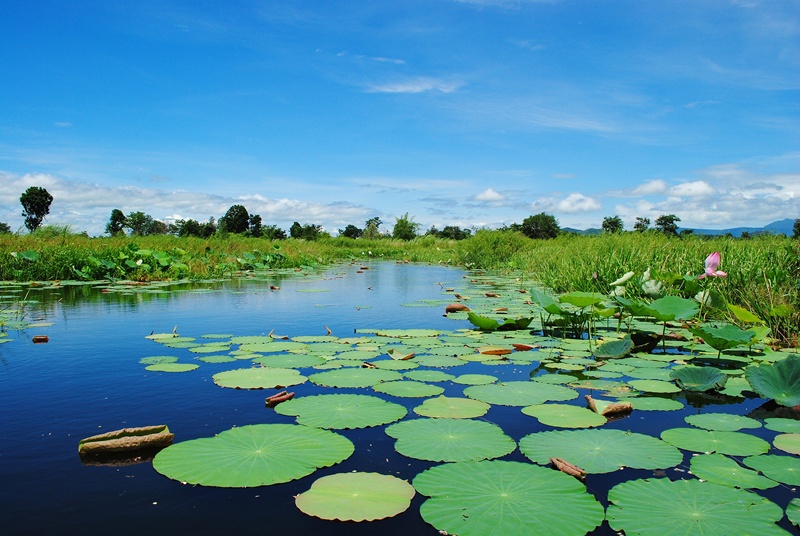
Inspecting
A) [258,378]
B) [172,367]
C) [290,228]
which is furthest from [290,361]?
[290,228]

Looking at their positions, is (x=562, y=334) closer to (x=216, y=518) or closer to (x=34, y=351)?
(x=216, y=518)

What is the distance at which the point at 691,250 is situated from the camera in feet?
23.4

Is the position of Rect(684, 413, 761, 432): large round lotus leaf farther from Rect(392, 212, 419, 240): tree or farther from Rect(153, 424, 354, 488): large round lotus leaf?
Rect(392, 212, 419, 240): tree

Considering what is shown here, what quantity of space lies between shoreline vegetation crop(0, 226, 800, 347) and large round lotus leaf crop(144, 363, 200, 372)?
3408 mm

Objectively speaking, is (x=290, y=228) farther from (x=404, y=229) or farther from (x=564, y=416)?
(x=564, y=416)

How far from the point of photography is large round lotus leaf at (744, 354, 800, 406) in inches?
97.6

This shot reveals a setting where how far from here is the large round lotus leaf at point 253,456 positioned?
5.62 feet

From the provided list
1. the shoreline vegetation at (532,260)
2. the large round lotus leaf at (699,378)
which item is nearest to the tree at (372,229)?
the shoreline vegetation at (532,260)

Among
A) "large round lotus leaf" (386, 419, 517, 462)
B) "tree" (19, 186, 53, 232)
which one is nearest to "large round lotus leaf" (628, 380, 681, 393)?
"large round lotus leaf" (386, 419, 517, 462)

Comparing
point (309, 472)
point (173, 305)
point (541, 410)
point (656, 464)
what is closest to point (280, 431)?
point (309, 472)

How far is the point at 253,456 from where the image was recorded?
1852 millimetres

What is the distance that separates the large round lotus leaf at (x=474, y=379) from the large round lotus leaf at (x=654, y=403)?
0.74 metres

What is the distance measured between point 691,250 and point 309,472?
22.7 ft

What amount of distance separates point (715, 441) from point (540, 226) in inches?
1575
